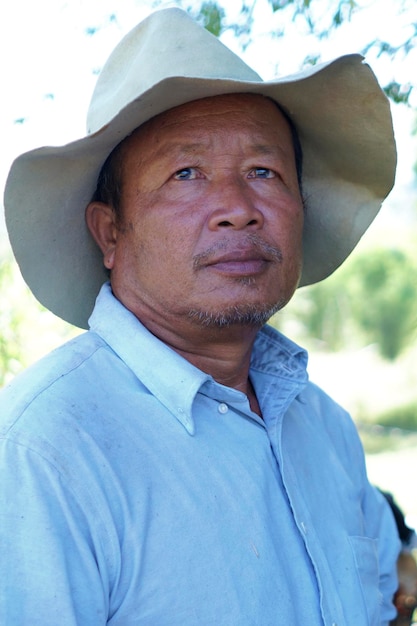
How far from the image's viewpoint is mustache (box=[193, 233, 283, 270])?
1.94 m

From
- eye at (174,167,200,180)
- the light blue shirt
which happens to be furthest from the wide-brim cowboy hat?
the light blue shirt

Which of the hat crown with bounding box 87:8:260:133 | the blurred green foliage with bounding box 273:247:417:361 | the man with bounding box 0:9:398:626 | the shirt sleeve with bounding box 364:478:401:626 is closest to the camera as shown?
the man with bounding box 0:9:398:626

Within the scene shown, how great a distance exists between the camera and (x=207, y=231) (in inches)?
77.2

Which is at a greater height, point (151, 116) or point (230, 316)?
point (151, 116)

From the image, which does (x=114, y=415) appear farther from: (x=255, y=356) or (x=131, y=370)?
(x=255, y=356)

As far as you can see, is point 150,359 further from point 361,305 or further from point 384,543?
point 361,305

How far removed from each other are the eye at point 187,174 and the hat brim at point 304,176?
0.15 meters

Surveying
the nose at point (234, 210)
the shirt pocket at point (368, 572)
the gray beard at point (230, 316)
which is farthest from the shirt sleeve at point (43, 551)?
the shirt pocket at point (368, 572)

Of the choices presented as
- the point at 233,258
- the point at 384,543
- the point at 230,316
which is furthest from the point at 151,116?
the point at 384,543

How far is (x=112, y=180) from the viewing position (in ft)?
6.93

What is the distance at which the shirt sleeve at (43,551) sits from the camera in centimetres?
143

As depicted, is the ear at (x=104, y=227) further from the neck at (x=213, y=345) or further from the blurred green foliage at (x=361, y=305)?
the blurred green foliage at (x=361, y=305)

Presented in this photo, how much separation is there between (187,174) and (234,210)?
0.15 metres

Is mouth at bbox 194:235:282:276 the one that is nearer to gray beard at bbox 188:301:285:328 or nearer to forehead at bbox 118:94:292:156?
gray beard at bbox 188:301:285:328
